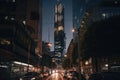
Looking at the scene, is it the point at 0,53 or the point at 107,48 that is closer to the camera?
the point at 107,48

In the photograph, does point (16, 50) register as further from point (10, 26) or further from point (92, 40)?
point (92, 40)

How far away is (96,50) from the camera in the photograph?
65375 mm

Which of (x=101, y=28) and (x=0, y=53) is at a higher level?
(x=101, y=28)

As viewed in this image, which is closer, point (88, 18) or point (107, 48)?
point (107, 48)

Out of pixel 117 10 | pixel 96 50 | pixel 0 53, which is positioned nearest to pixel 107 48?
pixel 96 50

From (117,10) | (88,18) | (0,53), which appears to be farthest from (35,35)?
(0,53)

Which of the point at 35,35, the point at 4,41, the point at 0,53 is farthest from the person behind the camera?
the point at 35,35

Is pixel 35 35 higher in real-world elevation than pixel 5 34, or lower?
higher

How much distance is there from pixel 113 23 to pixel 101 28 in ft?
10.6

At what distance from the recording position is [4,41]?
84.1 m

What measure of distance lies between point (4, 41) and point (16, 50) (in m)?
5.87

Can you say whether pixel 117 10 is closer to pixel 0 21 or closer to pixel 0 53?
pixel 0 21

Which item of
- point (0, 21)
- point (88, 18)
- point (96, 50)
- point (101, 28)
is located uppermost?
point (88, 18)

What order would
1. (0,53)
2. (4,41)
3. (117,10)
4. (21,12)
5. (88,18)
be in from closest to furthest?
(0,53) → (4,41) → (117,10) → (88,18) → (21,12)
